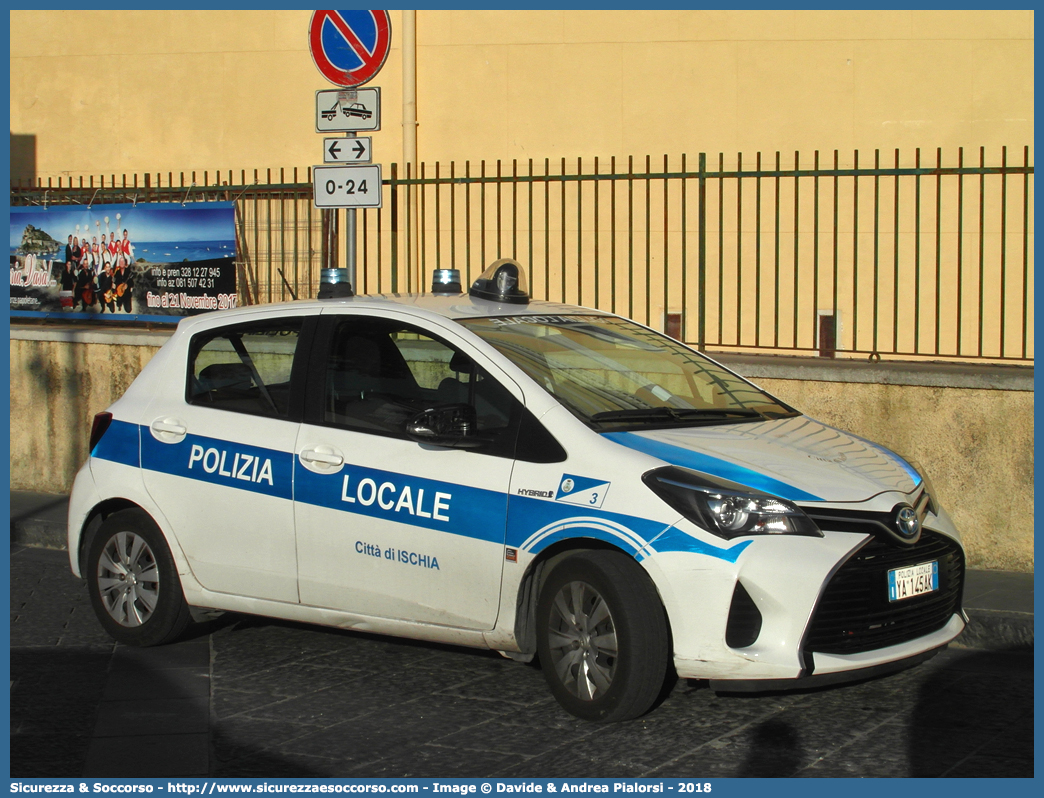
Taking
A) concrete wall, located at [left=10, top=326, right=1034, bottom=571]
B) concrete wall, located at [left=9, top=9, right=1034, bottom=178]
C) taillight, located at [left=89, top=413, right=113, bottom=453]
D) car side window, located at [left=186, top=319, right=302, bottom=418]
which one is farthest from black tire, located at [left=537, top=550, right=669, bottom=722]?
concrete wall, located at [left=9, top=9, right=1034, bottom=178]

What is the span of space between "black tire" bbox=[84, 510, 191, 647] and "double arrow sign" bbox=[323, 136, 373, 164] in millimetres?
3365

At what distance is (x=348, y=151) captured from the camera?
8.33 meters

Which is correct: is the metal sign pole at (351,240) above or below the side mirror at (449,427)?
above

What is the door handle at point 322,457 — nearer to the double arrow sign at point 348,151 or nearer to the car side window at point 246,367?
the car side window at point 246,367

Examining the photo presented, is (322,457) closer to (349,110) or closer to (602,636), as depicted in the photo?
(602,636)

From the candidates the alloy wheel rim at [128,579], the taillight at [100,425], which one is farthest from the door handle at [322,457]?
the taillight at [100,425]

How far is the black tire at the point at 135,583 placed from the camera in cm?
568

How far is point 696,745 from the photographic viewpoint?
171 inches

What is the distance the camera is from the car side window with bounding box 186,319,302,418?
551cm

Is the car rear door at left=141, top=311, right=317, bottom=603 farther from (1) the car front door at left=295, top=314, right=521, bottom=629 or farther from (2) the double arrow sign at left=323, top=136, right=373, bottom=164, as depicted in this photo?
(2) the double arrow sign at left=323, top=136, right=373, bottom=164

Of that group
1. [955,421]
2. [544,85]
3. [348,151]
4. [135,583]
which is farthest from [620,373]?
[544,85]

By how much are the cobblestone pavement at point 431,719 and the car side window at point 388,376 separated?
115cm

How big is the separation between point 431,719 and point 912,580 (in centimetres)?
191

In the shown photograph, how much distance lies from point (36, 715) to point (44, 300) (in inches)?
278
